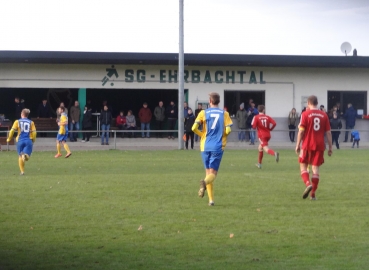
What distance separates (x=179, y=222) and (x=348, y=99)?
111 ft

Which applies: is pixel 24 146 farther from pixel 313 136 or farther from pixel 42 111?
pixel 42 111

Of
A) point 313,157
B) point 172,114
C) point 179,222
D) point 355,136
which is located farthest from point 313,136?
point 172,114

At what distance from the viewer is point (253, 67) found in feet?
140

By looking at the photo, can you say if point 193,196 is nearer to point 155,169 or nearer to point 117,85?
point 155,169

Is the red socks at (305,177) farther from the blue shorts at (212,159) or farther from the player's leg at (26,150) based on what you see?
the player's leg at (26,150)

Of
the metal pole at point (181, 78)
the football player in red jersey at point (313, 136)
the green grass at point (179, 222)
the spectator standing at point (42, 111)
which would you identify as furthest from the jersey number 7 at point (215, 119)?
the spectator standing at point (42, 111)

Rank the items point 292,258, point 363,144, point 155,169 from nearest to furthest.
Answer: point 292,258, point 155,169, point 363,144

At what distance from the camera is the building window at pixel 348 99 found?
43344mm

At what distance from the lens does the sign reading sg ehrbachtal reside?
4169 cm

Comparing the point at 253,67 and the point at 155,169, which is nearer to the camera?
the point at 155,169

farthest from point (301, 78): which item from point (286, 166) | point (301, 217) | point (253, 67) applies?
Result: point (301, 217)

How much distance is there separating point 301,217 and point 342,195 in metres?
3.46

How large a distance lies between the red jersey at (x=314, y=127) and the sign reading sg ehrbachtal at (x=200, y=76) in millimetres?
28373

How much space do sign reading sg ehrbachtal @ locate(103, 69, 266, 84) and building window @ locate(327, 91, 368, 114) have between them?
4229mm
